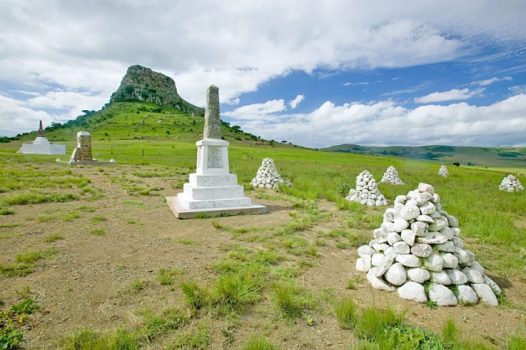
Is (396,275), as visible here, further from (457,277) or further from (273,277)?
(273,277)

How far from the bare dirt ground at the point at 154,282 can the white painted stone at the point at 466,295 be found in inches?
3.9

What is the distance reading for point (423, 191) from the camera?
4977 mm

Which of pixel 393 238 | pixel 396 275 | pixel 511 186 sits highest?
pixel 393 238

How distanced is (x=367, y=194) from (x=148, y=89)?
559 ft

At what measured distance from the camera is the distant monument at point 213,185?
9.98 meters

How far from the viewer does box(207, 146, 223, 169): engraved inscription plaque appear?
35.8 feet

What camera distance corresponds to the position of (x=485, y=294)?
4.42m

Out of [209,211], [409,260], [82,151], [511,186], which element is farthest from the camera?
[82,151]

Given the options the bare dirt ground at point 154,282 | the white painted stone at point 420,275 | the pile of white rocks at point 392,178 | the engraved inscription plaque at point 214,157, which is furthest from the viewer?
the pile of white rocks at point 392,178

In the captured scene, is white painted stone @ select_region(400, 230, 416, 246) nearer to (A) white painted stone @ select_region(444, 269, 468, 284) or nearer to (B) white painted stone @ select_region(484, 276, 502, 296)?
(A) white painted stone @ select_region(444, 269, 468, 284)

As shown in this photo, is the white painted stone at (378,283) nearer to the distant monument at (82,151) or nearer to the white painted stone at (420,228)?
the white painted stone at (420,228)

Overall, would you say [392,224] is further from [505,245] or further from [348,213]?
[348,213]

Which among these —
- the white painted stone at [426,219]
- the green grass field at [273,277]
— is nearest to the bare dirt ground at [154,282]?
the green grass field at [273,277]

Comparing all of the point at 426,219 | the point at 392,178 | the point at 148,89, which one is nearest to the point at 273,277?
the point at 426,219
